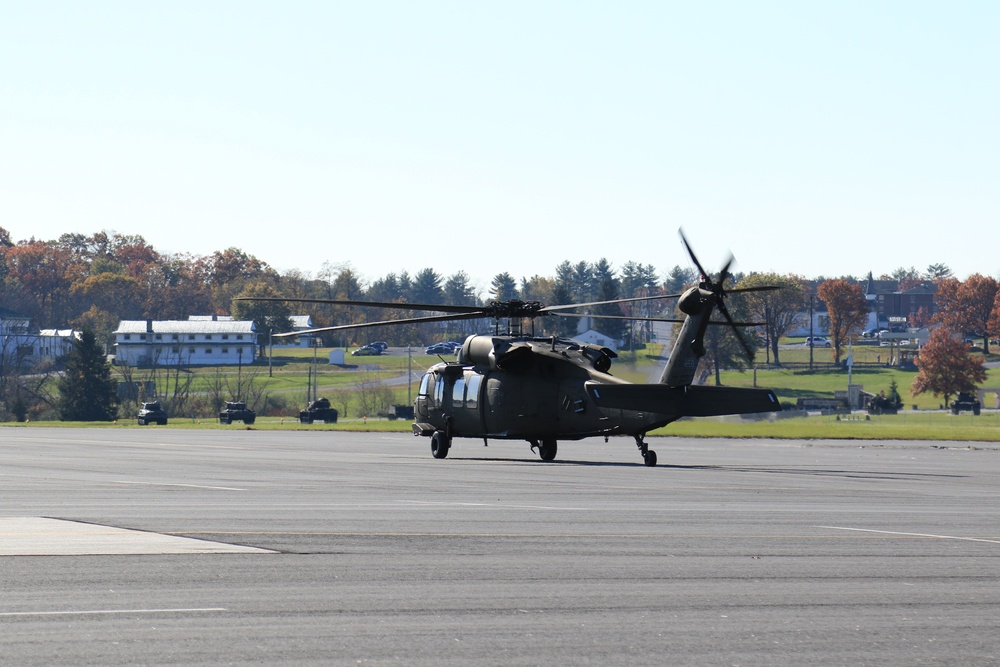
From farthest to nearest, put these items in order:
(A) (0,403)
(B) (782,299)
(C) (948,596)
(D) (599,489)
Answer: (B) (782,299), (A) (0,403), (D) (599,489), (C) (948,596)

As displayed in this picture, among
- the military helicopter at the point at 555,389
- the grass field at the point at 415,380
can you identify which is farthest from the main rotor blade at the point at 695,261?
the grass field at the point at 415,380

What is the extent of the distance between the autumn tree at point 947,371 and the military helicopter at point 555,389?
109 m

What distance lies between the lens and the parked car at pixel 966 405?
400 feet

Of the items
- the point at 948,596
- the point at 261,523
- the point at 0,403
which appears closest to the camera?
the point at 948,596

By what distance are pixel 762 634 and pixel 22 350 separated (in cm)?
17755

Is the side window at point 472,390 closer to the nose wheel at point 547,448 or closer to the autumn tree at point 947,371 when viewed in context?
the nose wheel at point 547,448

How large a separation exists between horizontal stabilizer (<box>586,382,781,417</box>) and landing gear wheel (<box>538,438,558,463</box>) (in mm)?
5468

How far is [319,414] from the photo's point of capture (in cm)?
10325

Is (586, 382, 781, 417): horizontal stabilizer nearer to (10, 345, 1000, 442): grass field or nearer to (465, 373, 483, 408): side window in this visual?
(465, 373, 483, 408): side window

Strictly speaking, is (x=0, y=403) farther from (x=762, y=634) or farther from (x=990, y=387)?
(x=762, y=634)

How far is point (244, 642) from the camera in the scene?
10.2 meters

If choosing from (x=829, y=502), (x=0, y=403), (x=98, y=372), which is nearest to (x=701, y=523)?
(x=829, y=502)

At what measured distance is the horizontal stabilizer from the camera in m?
32.9

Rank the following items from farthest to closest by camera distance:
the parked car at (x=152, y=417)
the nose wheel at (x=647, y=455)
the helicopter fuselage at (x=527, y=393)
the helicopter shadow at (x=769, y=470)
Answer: the parked car at (x=152, y=417) < the helicopter fuselage at (x=527, y=393) < the nose wheel at (x=647, y=455) < the helicopter shadow at (x=769, y=470)
